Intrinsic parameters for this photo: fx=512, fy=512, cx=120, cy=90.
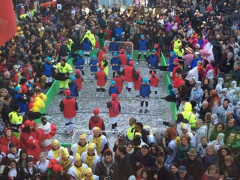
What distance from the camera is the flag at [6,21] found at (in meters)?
7.16

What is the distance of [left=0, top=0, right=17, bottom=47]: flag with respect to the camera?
23.5ft

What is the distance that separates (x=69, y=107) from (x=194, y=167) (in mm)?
5609

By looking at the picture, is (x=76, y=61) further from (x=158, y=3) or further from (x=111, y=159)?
(x=158, y=3)

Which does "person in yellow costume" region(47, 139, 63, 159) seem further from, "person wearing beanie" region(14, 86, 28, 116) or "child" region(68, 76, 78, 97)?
"child" region(68, 76, 78, 97)

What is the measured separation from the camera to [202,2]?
28.4 m

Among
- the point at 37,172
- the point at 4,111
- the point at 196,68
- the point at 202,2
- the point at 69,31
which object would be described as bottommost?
the point at 37,172

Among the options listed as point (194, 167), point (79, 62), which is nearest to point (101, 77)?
point (79, 62)

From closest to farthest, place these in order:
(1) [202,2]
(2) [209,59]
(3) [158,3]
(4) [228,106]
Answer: (4) [228,106] < (2) [209,59] < (1) [202,2] < (3) [158,3]

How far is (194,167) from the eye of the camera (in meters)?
10.5

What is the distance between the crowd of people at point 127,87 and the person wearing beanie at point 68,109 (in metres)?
0.03

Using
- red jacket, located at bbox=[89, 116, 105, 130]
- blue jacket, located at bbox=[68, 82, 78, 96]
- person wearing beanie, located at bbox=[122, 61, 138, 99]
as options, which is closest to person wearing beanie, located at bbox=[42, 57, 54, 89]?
blue jacket, located at bbox=[68, 82, 78, 96]

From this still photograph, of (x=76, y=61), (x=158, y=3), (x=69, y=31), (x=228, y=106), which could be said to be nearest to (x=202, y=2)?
(x=158, y=3)

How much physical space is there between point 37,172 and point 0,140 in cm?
171

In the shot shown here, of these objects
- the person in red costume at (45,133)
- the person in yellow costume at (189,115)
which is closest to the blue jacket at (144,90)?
Result: the person in yellow costume at (189,115)
